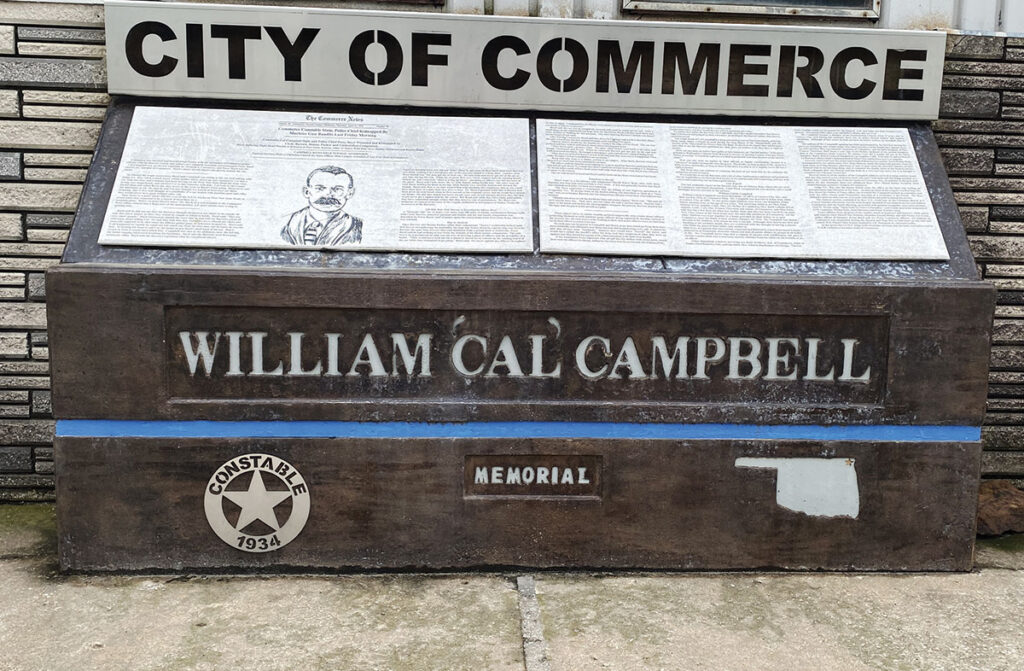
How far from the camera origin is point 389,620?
2.99 meters

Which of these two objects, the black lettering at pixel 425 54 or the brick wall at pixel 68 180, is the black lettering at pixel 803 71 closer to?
the brick wall at pixel 68 180

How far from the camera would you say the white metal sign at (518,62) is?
12.5 feet

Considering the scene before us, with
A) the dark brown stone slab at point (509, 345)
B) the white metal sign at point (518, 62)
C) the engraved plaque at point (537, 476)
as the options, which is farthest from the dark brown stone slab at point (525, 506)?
the white metal sign at point (518, 62)

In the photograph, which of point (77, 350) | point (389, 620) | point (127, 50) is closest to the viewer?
point (389, 620)

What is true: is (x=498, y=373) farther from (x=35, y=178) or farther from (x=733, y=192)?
(x=35, y=178)

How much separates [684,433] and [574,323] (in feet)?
1.91

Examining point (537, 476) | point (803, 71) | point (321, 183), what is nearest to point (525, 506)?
point (537, 476)

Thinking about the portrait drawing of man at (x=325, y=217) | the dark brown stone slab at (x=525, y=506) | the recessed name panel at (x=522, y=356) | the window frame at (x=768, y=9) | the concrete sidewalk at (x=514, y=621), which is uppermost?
the window frame at (x=768, y=9)

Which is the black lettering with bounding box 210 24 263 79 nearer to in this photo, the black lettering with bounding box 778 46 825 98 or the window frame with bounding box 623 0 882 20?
the window frame with bounding box 623 0 882 20

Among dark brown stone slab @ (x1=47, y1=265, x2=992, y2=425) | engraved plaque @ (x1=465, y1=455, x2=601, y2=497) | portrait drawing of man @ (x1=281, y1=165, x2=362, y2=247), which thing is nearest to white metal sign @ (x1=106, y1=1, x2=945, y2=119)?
portrait drawing of man @ (x1=281, y1=165, x2=362, y2=247)

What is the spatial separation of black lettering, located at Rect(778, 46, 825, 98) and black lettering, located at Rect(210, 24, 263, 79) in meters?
2.28

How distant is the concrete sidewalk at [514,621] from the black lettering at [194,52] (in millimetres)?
2074

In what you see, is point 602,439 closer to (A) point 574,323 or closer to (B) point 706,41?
(A) point 574,323

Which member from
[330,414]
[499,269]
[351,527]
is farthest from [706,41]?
[351,527]
